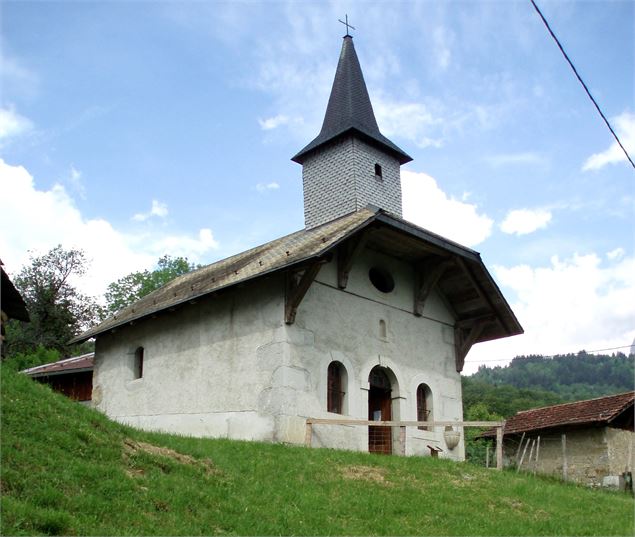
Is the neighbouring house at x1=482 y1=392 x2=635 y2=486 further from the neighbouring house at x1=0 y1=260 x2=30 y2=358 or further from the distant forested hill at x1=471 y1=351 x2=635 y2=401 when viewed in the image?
the distant forested hill at x1=471 y1=351 x2=635 y2=401

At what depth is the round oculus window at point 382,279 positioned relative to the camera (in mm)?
18641

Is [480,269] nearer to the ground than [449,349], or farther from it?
farther from it

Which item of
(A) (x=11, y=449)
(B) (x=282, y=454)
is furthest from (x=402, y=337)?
(A) (x=11, y=449)

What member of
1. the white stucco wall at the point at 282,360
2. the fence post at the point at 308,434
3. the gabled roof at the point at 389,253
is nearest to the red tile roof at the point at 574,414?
the gabled roof at the point at 389,253

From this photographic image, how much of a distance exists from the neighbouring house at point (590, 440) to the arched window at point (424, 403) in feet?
10.9

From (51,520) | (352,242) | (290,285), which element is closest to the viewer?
(51,520)

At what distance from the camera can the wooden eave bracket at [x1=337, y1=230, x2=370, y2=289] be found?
55.8 ft

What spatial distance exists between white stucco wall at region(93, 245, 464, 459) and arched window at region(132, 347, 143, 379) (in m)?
0.16

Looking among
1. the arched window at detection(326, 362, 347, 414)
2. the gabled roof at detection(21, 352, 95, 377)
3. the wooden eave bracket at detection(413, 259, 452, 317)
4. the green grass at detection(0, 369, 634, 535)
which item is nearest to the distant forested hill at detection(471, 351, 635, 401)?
the gabled roof at detection(21, 352, 95, 377)

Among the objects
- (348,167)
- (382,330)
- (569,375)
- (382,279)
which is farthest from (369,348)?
(569,375)

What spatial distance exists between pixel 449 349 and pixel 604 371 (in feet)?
336

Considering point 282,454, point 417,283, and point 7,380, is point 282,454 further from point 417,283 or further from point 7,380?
point 417,283

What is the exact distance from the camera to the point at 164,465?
9.88 meters

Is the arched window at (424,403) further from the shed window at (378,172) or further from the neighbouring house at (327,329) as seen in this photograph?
the shed window at (378,172)
